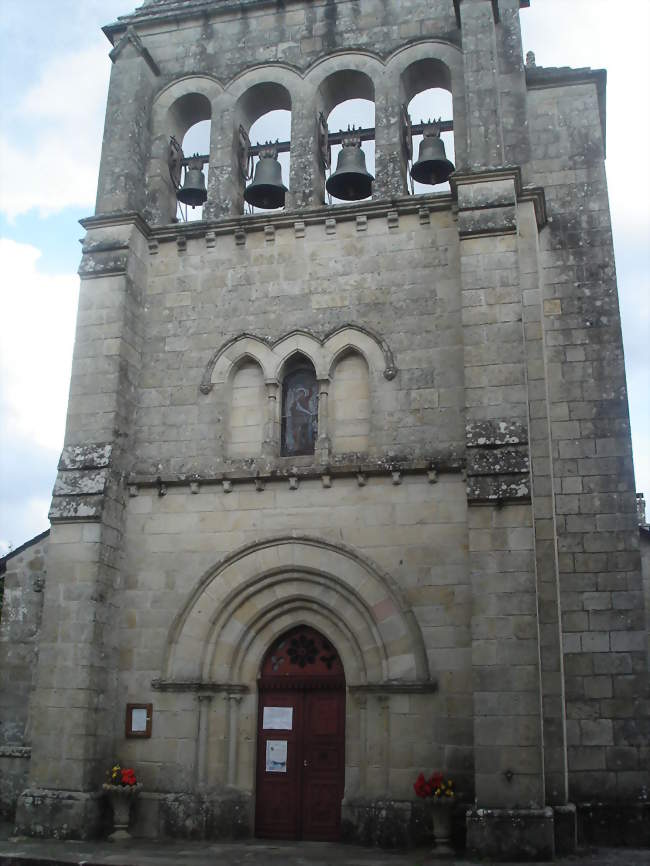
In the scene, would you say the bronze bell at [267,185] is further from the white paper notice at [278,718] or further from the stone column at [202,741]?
the white paper notice at [278,718]

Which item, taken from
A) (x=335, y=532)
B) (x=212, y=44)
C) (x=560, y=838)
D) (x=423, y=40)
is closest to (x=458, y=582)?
(x=335, y=532)

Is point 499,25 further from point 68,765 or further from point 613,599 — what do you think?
point 68,765

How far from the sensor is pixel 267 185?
14.4 meters

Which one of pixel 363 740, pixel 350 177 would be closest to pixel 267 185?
pixel 350 177

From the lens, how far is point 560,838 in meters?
10.5

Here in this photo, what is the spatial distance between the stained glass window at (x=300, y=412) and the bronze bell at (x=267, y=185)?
3081 millimetres

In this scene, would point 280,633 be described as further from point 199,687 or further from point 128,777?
point 128,777

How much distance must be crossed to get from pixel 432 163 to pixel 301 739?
8.49 m

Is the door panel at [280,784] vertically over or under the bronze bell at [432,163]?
under

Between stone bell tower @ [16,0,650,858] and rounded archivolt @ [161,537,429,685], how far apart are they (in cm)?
3

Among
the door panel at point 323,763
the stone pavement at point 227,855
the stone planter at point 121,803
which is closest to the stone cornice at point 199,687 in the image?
the door panel at point 323,763

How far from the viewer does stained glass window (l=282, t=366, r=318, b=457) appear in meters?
13.0

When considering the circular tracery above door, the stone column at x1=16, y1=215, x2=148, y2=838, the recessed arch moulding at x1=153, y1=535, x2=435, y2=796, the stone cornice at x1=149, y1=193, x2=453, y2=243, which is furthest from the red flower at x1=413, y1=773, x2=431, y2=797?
the stone cornice at x1=149, y1=193, x2=453, y2=243

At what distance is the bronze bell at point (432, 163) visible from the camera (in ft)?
46.0
